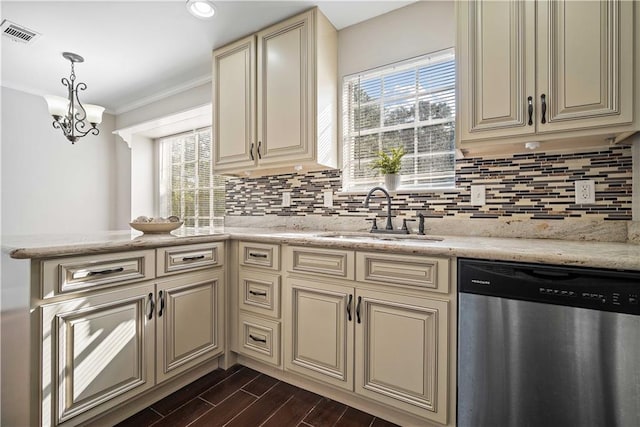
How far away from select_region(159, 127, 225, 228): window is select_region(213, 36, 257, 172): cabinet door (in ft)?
3.21

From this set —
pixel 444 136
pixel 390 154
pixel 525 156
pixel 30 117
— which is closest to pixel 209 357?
pixel 390 154

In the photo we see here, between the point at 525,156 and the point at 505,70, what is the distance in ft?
1.63

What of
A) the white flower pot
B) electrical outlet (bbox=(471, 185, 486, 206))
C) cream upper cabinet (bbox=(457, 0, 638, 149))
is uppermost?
cream upper cabinet (bbox=(457, 0, 638, 149))

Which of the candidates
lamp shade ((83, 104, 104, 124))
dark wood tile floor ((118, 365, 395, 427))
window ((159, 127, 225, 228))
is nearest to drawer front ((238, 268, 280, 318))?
dark wood tile floor ((118, 365, 395, 427))

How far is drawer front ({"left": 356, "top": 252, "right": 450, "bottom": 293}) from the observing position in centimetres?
133

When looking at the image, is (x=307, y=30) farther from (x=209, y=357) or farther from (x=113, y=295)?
(x=209, y=357)

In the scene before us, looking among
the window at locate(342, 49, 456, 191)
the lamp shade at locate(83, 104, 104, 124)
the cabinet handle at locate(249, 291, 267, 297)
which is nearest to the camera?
the cabinet handle at locate(249, 291, 267, 297)

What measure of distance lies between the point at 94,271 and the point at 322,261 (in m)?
1.05

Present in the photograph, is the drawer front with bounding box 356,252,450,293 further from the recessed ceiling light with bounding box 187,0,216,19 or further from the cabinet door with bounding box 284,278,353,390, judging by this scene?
the recessed ceiling light with bounding box 187,0,216,19

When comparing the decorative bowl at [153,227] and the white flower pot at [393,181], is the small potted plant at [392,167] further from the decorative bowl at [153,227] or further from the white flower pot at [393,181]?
the decorative bowl at [153,227]

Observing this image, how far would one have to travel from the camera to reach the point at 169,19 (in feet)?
7.30

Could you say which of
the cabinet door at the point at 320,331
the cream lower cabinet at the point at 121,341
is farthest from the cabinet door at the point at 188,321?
the cabinet door at the point at 320,331

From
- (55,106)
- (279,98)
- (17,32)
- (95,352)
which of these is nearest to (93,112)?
(55,106)

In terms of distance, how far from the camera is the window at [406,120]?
2.00m
